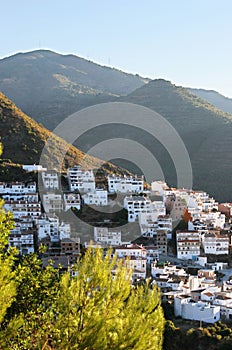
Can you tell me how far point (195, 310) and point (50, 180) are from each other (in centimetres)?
1279

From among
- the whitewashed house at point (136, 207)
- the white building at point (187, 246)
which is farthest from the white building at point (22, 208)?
the white building at point (187, 246)

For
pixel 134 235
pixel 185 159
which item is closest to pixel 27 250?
pixel 134 235

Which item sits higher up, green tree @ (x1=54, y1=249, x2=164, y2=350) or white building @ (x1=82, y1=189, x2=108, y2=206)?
white building @ (x1=82, y1=189, x2=108, y2=206)

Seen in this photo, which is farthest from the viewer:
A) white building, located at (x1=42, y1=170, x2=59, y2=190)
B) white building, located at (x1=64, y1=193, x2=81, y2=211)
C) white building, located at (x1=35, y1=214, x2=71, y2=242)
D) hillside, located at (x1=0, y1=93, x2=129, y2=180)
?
hillside, located at (x1=0, y1=93, x2=129, y2=180)

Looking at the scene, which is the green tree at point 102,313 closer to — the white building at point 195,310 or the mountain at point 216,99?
the white building at point 195,310

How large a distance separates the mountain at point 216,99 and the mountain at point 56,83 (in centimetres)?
1549

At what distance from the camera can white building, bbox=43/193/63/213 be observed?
22.6m

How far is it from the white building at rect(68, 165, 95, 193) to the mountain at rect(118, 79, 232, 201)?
38.9ft

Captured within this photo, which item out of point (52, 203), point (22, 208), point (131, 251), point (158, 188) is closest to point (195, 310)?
point (131, 251)

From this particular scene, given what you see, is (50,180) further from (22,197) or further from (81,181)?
(22,197)

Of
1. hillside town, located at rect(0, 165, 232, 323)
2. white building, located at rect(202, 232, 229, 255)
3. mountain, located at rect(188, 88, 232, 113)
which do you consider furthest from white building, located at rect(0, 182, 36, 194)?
mountain, located at rect(188, 88, 232, 113)

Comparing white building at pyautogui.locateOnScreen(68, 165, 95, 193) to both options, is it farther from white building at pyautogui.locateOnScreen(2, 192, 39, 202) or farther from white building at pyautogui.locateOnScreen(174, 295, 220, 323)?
white building at pyautogui.locateOnScreen(174, 295, 220, 323)

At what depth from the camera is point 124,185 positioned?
25.2m

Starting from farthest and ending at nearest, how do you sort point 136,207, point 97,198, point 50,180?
point 50,180, point 97,198, point 136,207
